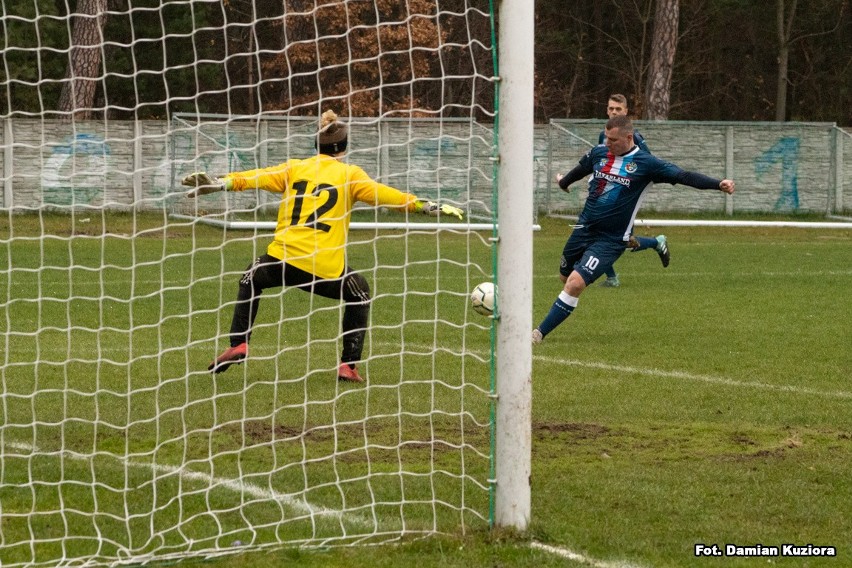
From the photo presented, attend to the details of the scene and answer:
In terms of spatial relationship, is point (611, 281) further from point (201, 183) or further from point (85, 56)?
point (85, 56)

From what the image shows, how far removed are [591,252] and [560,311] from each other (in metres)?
0.57

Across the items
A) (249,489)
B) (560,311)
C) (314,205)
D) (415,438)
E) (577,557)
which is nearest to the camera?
(577,557)

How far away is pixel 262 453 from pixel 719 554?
2548 mm

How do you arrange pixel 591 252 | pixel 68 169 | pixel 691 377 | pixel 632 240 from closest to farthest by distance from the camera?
1. pixel 691 377
2. pixel 591 252
3. pixel 632 240
4. pixel 68 169

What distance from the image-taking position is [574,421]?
295 inches

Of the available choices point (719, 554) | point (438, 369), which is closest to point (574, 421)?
point (438, 369)

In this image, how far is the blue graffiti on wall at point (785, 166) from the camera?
30.4m

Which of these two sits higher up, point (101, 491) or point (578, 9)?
point (578, 9)

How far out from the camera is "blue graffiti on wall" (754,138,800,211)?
30.4 metres

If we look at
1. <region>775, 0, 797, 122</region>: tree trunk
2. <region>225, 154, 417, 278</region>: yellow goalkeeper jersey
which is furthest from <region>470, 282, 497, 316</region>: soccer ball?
<region>775, 0, 797, 122</region>: tree trunk

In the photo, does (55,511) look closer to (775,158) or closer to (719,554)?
(719,554)

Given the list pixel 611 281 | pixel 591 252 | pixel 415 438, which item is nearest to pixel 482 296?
pixel 415 438

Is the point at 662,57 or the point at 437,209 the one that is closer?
the point at 437,209

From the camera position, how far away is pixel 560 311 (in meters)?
10.3
